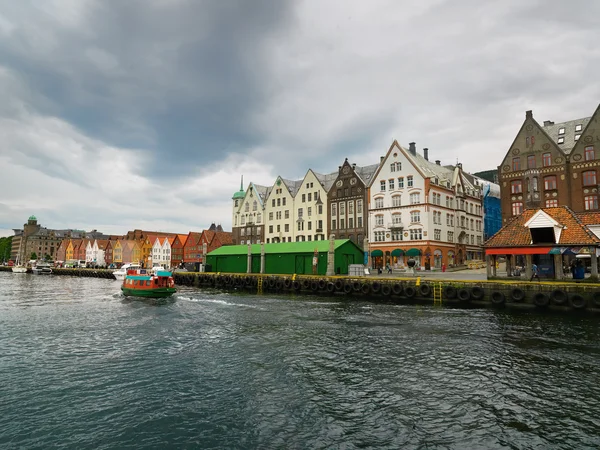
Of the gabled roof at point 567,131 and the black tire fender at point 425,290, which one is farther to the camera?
the gabled roof at point 567,131

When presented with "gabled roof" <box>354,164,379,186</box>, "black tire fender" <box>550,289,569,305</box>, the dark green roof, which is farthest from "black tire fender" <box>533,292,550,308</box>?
"gabled roof" <box>354,164,379,186</box>

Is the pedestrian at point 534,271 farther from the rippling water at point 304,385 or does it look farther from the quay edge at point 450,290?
the rippling water at point 304,385

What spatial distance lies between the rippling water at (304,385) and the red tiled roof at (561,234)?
9.44 metres

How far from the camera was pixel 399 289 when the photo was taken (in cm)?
3997

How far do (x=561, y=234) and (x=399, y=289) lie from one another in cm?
1529

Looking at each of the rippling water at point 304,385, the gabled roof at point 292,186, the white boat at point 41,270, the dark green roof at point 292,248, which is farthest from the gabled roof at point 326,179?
the white boat at point 41,270

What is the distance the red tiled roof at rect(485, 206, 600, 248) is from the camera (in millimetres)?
32500

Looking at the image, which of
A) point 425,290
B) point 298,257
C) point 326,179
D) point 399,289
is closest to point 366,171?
point 326,179

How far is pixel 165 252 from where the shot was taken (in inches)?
5443

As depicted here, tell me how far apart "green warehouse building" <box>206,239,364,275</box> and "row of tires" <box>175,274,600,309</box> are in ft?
18.4

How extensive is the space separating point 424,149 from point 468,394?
237 feet

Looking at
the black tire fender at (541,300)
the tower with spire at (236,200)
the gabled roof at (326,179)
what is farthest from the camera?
the tower with spire at (236,200)

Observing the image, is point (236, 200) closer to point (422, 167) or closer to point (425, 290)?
point (422, 167)

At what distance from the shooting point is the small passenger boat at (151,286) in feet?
145
